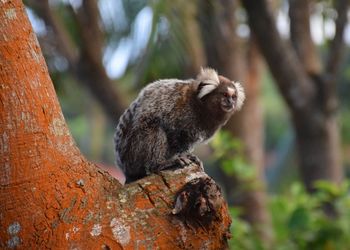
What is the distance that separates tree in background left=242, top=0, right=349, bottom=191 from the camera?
19.9ft

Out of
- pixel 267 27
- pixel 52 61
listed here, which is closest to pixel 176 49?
pixel 267 27

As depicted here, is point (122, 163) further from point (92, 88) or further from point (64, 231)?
point (92, 88)

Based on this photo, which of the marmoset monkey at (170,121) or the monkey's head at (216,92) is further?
the monkey's head at (216,92)

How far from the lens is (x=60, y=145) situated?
7.52ft

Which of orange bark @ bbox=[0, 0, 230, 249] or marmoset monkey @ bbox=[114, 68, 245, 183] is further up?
marmoset monkey @ bbox=[114, 68, 245, 183]

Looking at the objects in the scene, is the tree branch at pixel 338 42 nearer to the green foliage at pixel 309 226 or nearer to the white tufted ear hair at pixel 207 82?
the green foliage at pixel 309 226

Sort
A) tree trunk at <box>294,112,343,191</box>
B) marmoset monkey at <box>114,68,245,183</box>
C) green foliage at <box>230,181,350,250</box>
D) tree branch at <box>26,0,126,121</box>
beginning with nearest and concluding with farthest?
marmoset monkey at <box>114,68,245,183</box> < green foliage at <box>230,181,350,250</box> < tree trunk at <box>294,112,343,191</box> < tree branch at <box>26,0,126,121</box>

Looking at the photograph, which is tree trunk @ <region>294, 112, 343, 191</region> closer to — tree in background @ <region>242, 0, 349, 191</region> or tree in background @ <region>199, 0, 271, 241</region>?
tree in background @ <region>242, 0, 349, 191</region>

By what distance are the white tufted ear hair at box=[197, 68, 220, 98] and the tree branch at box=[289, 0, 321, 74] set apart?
2913 millimetres

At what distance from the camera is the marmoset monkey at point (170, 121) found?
357cm

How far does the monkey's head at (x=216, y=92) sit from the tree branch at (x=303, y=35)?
2872 mm

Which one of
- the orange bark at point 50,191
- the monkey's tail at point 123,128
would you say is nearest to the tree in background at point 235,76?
the monkey's tail at point 123,128

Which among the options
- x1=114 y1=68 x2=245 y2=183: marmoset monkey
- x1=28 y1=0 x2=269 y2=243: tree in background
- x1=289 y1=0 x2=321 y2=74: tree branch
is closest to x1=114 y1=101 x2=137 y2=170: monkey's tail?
x1=114 y1=68 x2=245 y2=183: marmoset monkey

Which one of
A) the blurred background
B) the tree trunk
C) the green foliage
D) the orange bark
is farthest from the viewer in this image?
the tree trunk
